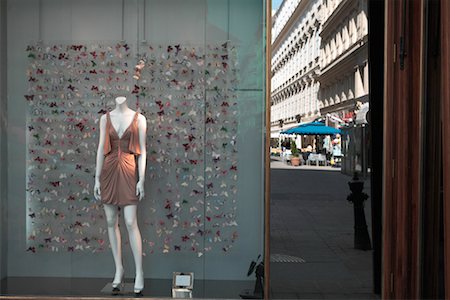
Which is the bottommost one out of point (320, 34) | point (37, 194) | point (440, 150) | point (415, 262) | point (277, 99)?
point (415, 262)

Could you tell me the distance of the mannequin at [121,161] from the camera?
13.7 feet

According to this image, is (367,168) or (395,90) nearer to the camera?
(395,90)

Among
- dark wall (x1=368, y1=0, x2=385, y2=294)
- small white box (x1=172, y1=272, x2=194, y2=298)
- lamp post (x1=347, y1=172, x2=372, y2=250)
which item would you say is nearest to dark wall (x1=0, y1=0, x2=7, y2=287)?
small white box (x1=172, y1=272, x2=194, y2=298)

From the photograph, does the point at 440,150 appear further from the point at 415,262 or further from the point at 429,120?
the point at 415,262

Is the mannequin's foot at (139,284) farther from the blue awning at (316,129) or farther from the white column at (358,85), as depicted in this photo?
the white column at (358,85)

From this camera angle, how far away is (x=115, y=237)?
440cm

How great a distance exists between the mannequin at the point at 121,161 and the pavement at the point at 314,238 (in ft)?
3.43

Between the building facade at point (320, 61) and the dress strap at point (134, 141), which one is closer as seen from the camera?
the dress strap at point (134, 141)

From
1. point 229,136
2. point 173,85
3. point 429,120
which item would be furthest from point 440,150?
point 173,85

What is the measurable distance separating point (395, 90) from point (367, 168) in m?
0.70

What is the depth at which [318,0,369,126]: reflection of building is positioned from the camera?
4434 mm

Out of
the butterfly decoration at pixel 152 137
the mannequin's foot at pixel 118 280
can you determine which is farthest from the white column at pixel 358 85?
the mannequin's foot at pixel 118 280

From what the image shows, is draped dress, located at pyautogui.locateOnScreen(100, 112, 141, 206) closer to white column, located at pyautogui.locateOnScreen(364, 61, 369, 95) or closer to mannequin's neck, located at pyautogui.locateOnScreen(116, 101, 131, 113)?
mannequin's neck, located at pyautogui.locateOnScreen(116, 101, 131, 113)

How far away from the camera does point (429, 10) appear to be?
13.0ft
